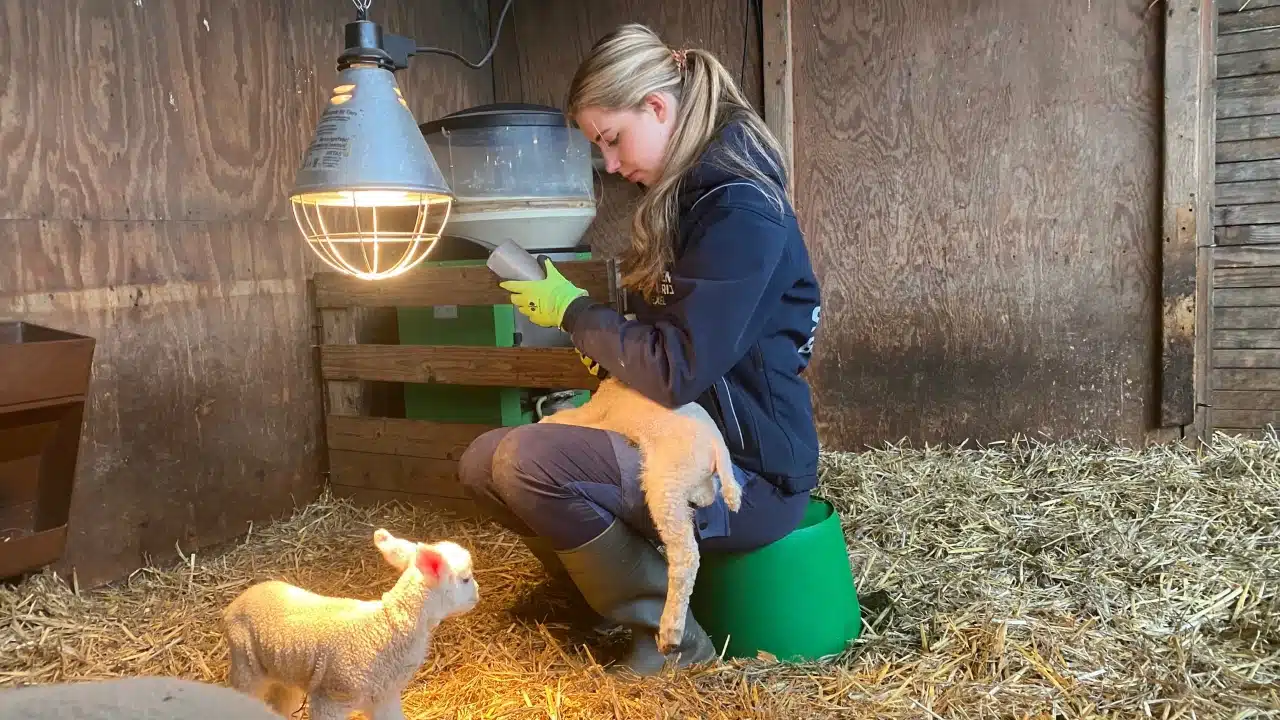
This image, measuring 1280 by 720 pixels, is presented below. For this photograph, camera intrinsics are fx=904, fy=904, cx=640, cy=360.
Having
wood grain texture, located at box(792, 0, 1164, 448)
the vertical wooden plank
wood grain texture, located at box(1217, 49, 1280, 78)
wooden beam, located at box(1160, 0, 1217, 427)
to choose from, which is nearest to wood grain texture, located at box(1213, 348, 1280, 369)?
wooden beam, located at box(1160, 0, 1217, 427)

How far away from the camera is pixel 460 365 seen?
114 inches

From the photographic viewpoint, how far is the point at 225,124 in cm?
291

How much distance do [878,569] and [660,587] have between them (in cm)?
86

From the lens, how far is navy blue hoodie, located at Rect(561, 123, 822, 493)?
5.78 feet

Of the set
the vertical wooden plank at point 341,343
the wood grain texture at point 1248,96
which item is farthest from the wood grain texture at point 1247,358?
the vertical wooden plank at point 341,343

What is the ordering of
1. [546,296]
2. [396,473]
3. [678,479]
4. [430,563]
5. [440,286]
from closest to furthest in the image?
[430,563] < [678,479] < [546,296] < [440,286] < [396,473]

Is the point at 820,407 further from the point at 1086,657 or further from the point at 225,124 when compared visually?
the point at 225,124

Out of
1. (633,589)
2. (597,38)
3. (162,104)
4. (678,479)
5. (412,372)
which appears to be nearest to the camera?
(678,479)

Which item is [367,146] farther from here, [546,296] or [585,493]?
→ [585,493]

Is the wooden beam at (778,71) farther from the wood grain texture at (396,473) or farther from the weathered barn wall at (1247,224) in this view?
the wood grain texture at (396,473)

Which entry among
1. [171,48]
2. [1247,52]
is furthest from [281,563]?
[1247,52]

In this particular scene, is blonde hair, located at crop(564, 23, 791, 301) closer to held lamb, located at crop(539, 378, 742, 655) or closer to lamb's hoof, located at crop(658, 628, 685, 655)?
held lamb, located at crop(539, 378, 742, 655)

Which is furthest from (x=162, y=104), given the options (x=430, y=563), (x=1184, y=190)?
(x=1184, y=190)

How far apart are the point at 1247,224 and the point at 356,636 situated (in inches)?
130
